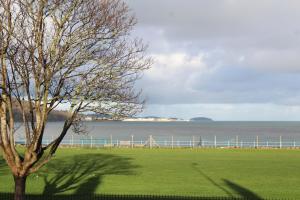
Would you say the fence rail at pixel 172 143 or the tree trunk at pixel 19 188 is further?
the fence rail at pixel 172 143

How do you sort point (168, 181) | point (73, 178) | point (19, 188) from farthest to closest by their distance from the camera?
point (73, 178) → point (168, 181) → point (19, 188)

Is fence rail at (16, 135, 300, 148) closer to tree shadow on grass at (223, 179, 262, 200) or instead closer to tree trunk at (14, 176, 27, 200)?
tree shadow on grass at (223, 179, 262, 200)

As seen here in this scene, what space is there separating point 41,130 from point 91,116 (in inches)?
89.3

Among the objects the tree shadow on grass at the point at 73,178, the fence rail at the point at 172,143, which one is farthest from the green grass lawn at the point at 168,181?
the fence rail at the point at 172,143

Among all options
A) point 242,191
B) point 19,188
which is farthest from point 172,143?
point 19,188

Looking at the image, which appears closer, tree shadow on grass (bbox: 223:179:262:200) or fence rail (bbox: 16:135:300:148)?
tree shadow on grass (bbox: 223:179:262:200)

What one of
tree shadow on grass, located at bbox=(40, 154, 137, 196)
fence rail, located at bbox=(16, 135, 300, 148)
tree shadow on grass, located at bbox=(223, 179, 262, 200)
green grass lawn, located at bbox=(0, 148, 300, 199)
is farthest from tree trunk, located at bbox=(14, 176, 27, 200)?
fence rail, located at bbox=(16, 135, 300, 148)

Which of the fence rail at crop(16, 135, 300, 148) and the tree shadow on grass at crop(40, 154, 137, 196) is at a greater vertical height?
the fence rail at crop(16, 135, 300, 148)

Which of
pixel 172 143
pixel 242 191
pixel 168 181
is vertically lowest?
pixel 242 191

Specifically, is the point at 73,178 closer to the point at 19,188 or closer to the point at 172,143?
the point at 19,188

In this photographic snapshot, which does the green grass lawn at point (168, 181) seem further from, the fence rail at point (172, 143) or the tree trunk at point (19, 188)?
the fence rail at point (172, 143)

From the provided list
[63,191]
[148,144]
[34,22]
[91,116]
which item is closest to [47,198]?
[63,191]

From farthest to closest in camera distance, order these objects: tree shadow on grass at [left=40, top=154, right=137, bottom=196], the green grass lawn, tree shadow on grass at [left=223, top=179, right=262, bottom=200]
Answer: tree shadow on grass at [left=40, top=154, right=137, bottom=196] < the green grass lawn < tree shadow on grass at [left=223, top=179, right=262, bottom=200]

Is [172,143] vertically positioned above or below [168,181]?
above
